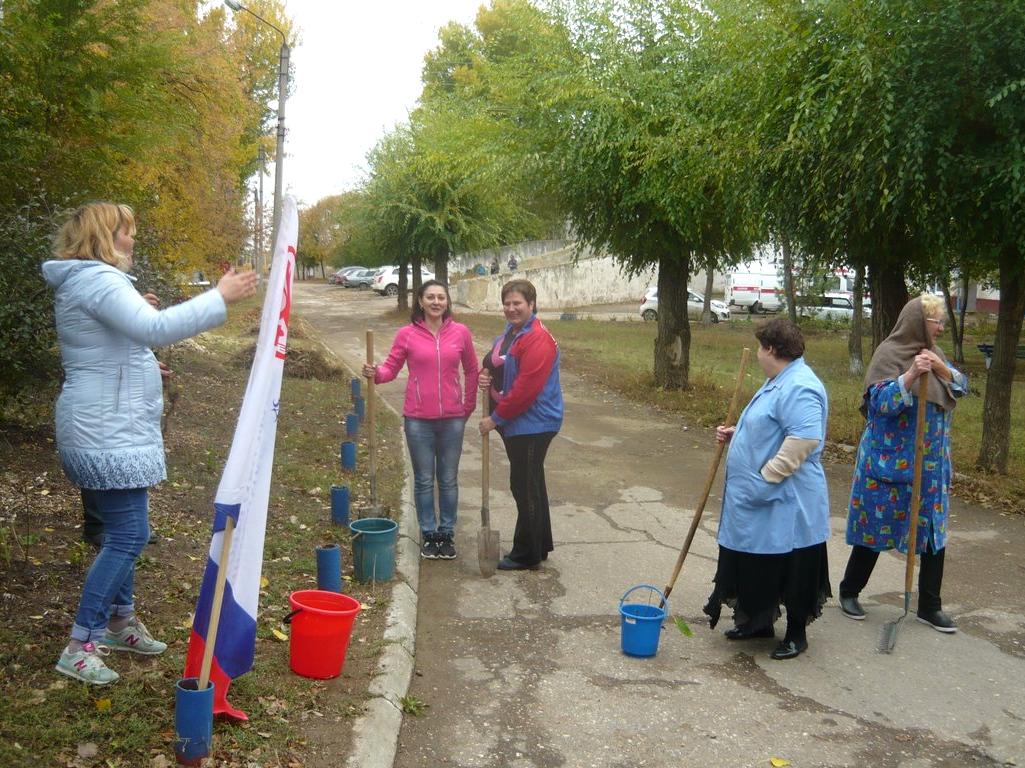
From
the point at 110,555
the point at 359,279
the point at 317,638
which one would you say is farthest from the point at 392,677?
the point at 359,279

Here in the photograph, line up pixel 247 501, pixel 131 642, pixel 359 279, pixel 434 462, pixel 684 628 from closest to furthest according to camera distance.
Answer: pixel 247 501 < pixel 131 642 < pixel 684 628 < pixel 434 462 < pixel 359 279

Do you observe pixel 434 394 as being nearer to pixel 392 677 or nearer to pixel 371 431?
pixel 371 431

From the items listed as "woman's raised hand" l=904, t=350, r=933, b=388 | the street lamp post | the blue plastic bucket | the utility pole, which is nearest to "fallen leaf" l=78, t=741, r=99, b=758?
the blue plastic bucket

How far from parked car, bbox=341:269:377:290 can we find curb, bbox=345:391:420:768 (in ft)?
158

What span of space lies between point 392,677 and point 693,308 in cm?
3562

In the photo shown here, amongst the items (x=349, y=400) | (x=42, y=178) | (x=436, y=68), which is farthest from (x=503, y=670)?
(x=436, y=68)

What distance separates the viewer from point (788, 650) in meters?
5.28

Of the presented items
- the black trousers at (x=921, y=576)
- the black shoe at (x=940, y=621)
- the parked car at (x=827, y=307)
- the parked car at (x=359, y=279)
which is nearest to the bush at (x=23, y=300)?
the black trousers at (x=921, y=576)

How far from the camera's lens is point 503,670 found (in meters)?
5.05

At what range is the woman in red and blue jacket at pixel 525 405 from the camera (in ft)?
20.6

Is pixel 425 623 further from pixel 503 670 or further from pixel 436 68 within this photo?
pixel 436 68

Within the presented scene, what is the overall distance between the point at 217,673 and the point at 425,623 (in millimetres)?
1948

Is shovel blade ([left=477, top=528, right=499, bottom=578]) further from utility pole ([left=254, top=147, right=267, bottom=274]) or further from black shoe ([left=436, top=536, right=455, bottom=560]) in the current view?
utility pole ([left=254, top=147, right=267, bottom=274])

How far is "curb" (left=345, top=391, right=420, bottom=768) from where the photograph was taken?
397cm
